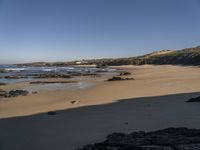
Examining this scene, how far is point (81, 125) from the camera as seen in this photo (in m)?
8.50

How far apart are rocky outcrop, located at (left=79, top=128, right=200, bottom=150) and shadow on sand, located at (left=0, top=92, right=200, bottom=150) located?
85 centimetres

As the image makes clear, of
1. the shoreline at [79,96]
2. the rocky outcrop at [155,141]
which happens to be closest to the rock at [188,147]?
the rocky outcrop at [155,141]

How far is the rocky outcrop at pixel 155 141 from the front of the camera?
533cm

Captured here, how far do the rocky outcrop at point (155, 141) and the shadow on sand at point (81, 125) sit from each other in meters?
0.85

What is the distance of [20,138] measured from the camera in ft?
24.5

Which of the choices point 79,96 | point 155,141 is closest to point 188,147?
point 155,141

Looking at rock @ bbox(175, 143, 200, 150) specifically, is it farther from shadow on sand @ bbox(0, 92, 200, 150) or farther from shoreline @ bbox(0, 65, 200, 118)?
shoreline @ bbox(0, 65, 200, 118)

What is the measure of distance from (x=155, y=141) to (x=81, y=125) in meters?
3.18

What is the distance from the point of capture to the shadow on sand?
22.9 feet

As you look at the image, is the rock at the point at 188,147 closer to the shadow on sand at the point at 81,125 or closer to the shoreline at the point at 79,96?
the shadow on sand at the point at 81,125

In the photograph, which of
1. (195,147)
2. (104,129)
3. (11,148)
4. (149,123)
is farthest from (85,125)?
(195,147)

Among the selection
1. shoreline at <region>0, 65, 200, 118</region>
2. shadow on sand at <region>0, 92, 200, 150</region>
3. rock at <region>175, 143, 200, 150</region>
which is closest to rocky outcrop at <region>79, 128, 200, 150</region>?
rock at <region>175, 143, 200, 150</region>

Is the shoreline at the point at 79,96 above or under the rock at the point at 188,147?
under

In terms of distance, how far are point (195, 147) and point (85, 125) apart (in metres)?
3.86
